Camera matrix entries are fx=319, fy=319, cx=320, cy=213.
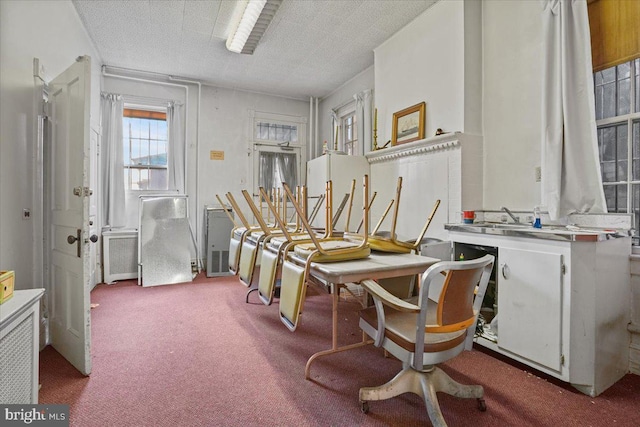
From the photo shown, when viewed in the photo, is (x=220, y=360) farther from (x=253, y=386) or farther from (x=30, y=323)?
(x=30, y=323)

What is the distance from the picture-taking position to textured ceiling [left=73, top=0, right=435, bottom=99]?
339cm

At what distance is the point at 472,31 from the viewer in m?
3.05

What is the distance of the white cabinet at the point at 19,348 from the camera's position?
47.7 inches

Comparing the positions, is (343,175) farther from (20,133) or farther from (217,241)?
(20,133)

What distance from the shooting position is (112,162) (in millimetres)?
4746

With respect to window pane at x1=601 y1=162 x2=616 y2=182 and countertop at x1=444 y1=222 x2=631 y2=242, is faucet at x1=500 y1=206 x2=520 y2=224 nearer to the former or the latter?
countertop at x1=444 y1=222 x2=631 y2=242

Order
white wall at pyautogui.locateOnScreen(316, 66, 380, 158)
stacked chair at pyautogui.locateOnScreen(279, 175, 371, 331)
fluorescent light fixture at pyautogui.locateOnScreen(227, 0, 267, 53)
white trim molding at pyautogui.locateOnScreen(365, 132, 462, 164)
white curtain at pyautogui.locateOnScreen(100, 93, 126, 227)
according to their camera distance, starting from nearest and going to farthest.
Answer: stacked chair at pyautogui.locateOnScreen(279, 175, 371, 331) → white trim molding at pyautogui.locateOnScreen(365, 132, 462, 164) → fluorescent light fixture at pyautogui.locateOnScreen(227, 0, 267, 53) → white curtain at pyautogui.locateOnScreen(100, 93, 126, 227) → white wall at pyautogui.locateOnScreen(316, 66, 380, 158)

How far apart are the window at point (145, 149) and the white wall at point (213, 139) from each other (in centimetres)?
27

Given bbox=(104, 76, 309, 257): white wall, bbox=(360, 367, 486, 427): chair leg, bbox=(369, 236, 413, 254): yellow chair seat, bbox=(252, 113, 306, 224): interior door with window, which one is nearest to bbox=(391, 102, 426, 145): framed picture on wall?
bbox=(369, 236, 413, 254): yellow chair seat

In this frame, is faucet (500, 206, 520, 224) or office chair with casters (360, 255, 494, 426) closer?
office chair with casters (360, 255, 494, 426)

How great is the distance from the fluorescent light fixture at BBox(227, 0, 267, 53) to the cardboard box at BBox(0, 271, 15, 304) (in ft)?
10.1

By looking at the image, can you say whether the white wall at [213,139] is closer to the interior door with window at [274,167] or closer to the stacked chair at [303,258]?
the interior door with window at [274,167]

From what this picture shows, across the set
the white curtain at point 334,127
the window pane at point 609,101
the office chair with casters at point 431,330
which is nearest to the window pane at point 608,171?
the window pane at point 609,101

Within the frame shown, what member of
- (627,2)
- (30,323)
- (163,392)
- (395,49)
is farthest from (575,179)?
(30,323)
